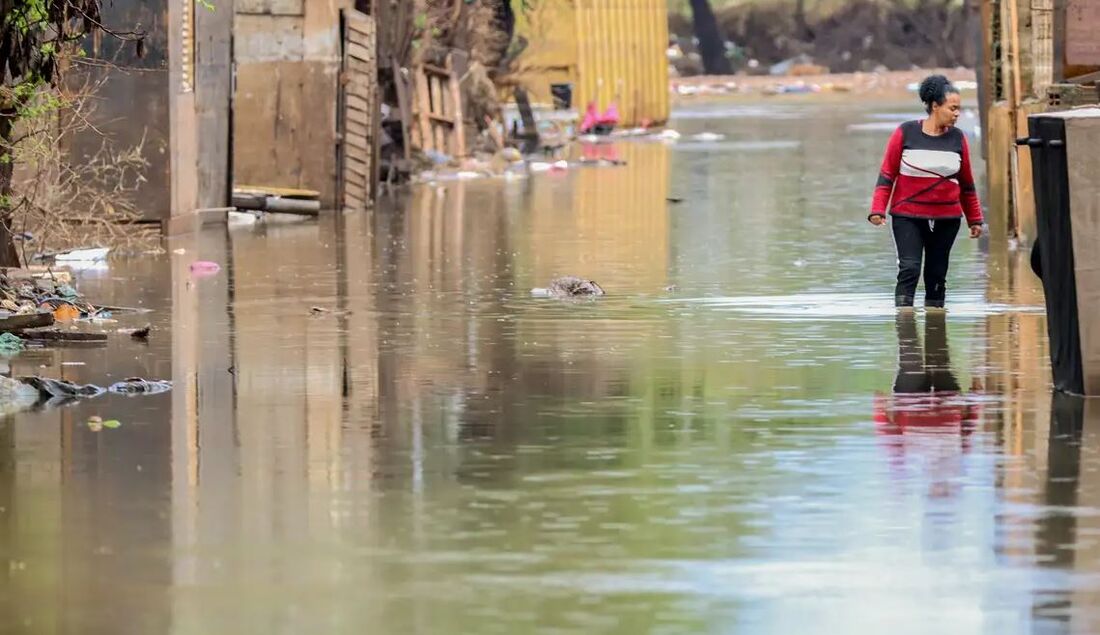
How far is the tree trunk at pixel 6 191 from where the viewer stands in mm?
15609

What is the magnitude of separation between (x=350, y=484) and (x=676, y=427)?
6.24ft

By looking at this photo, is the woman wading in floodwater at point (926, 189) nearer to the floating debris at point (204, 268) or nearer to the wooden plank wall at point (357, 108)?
the floating debris at point (204, 268)

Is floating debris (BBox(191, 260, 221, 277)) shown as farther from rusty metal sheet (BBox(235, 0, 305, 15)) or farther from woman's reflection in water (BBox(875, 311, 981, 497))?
rusty metal sheet (BBox(235, 0, 305, 15))

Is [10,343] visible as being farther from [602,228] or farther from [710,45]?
[710,45]

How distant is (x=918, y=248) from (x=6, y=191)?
5482mm

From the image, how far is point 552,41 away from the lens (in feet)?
170

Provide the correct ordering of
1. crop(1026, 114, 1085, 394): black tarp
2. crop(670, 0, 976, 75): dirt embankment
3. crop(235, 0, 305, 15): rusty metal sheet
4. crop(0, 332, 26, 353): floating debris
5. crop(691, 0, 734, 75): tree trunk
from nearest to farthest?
crop(1026, 114, 1085, 394): black tarp < crop(0, 332, 26, 353): floating debris < crop(235, 0, 305, 15): rusty metal sheet < crop(691, 0, 734, 75): tree trunk < crop(670, 0, 976, 75): dirt embankment

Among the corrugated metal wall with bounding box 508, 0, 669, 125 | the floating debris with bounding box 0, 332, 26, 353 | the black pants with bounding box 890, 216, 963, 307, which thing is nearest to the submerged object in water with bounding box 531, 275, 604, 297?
the black pants with bounding box 890, 216, 963, 307

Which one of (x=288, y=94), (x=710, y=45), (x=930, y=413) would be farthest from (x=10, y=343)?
(x=710, y=45)

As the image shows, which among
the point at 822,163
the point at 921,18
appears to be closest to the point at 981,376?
the point at 822,163

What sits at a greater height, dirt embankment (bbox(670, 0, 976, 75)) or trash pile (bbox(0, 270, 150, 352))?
dirt embankment (bbox(670, 0, 976, 75))

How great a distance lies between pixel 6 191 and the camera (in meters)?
16.1

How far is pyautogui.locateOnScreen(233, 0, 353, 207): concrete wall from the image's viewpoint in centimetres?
2762

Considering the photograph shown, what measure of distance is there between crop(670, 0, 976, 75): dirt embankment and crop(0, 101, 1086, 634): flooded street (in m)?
81.8
